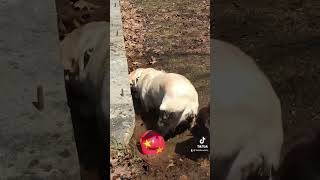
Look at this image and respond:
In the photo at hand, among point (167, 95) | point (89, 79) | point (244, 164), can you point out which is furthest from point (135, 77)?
point (244, 164)

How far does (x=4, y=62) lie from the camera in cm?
329

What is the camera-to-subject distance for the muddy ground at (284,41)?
315 cm

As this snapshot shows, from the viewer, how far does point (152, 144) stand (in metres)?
3.20

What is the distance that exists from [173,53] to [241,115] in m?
0.47

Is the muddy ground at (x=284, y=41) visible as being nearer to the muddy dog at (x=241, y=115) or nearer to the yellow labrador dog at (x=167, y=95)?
the muddy dog at (x=241, y=115)

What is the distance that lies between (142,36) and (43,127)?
29.0 inches

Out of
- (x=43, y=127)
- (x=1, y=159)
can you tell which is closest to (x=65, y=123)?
(x=43, y=127)

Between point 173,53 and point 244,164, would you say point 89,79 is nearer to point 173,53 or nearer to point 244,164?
point 173,53

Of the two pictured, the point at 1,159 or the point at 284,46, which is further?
the point at 1,159

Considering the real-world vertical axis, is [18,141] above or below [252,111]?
below

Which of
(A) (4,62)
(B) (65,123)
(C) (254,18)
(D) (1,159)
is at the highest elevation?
(C) (254,18)

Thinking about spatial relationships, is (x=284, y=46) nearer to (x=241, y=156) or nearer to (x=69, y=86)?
(x=241, y=156)

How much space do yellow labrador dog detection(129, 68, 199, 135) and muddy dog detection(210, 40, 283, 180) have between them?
0.12 m

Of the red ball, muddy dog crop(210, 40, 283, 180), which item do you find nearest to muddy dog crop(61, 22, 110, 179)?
the red ball
